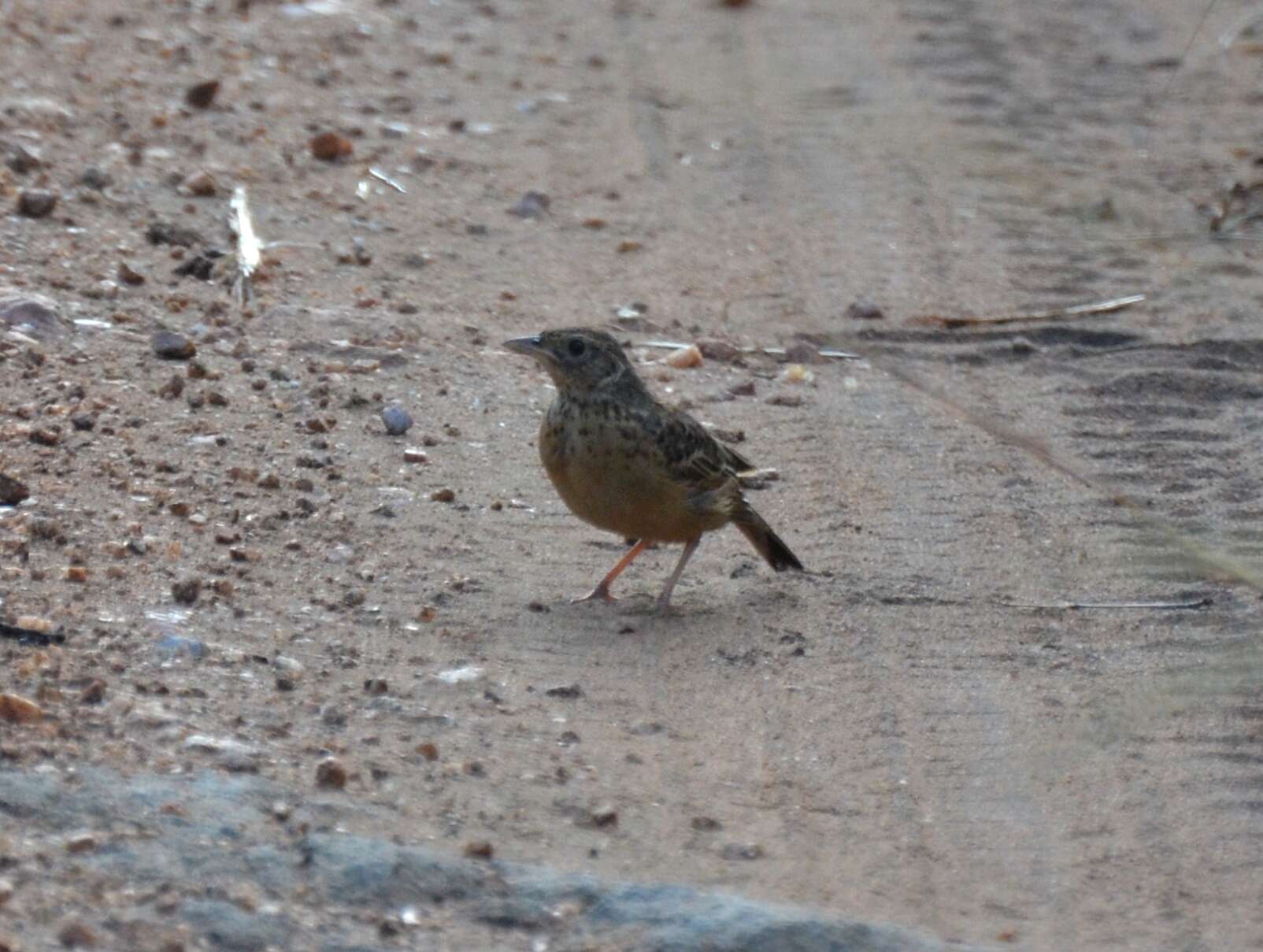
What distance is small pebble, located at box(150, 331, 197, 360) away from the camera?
7.39 meters

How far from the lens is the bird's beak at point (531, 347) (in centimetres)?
639

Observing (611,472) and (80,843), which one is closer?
(80,843)

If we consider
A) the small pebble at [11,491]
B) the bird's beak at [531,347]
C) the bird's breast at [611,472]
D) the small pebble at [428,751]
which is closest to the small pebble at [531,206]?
the bird's beak at [531,347]

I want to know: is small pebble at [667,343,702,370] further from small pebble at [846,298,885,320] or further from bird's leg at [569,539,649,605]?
bird's leg at [569,539,649,605]

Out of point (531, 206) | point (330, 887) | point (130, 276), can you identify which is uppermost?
point (330, 887)

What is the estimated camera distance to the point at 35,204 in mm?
8367

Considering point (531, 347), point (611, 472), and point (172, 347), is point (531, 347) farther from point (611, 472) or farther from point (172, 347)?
point (172, 347)

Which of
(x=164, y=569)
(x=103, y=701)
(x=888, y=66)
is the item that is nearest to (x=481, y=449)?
(x=164, y=569)

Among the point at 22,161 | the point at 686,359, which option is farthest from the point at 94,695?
the point at 22,161

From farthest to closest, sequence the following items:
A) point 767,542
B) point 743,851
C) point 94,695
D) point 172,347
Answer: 1. point 172,347
2. point 767,542
3. point 94,695
4. point 743,851

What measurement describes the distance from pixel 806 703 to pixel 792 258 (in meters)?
4.37

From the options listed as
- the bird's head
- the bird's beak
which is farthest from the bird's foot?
the bird's beak

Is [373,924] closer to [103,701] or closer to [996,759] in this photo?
[103,701]

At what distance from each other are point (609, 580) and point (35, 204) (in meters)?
3.52
